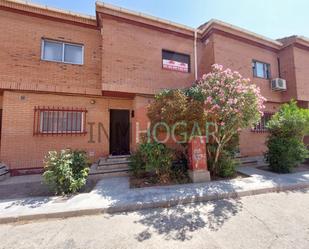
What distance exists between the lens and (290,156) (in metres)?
7.35

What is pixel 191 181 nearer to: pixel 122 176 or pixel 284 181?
pixel 122 176

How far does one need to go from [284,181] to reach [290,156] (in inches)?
70.8

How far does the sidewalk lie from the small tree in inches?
38.8

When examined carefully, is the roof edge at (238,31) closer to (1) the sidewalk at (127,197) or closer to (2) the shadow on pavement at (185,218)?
(1) the sidewalk at (127,197)

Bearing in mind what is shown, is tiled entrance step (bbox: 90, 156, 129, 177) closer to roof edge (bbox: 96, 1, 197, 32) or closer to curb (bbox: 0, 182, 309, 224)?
curb (bbox: 0, 182, 309, 224)

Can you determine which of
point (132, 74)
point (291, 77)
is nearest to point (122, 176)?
point (132, 74)

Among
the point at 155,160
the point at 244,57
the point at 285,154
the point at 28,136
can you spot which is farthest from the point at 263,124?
the point at 28,136

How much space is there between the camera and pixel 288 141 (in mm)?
7422

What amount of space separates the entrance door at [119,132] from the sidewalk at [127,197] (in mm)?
2659

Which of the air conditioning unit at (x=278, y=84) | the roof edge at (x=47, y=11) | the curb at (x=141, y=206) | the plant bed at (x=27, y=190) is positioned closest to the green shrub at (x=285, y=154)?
the curb at (x=141, y=206)

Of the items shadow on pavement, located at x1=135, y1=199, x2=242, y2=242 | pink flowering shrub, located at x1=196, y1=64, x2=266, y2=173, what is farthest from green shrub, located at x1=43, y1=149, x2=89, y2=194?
pink flowering shrub, located at x1=196, y1=64, x2=266, y2=173

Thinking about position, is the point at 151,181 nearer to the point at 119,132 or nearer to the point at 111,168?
the point at 111,168

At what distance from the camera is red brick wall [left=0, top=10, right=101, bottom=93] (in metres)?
7.31

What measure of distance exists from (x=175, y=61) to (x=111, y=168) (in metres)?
6.26
